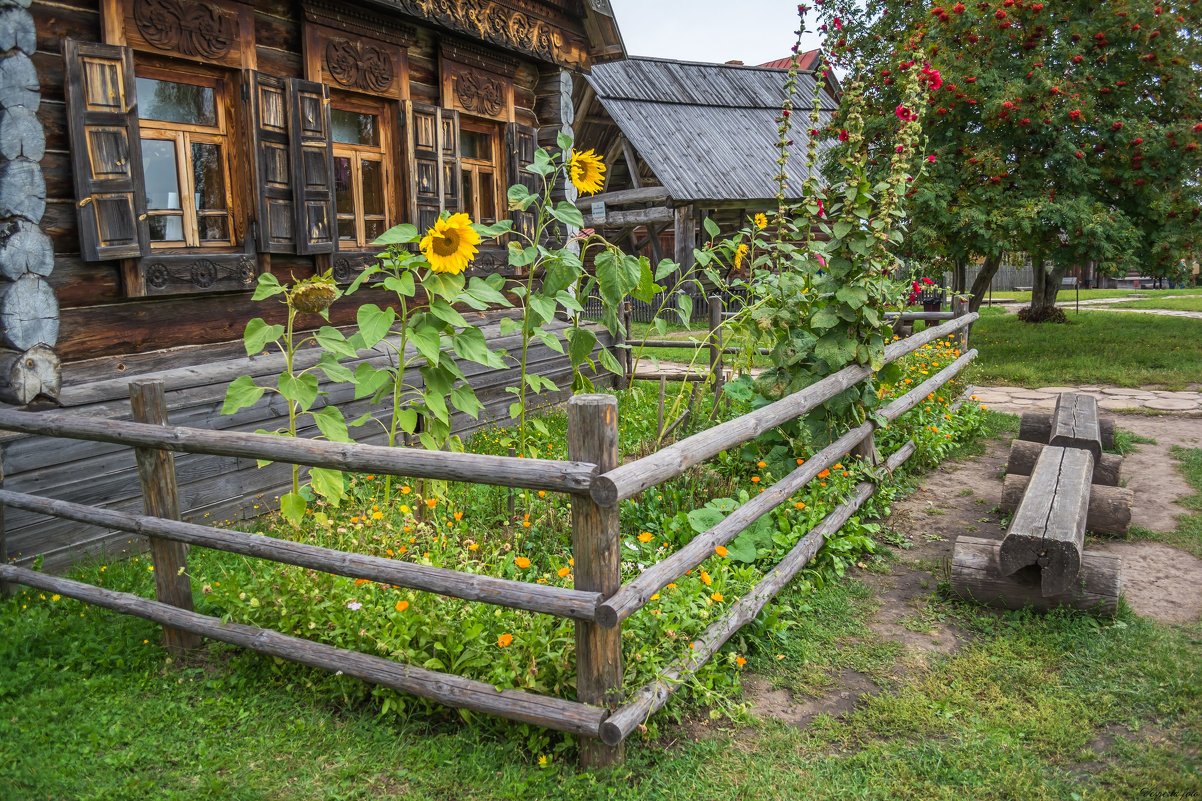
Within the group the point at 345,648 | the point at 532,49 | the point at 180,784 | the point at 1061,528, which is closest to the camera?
the point at 180,784

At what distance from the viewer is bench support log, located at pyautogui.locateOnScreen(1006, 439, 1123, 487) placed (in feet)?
17.5

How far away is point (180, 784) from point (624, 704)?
138 cm

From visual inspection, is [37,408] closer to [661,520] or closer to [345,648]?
[345,648]

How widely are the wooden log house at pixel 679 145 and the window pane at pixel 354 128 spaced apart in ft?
33.3

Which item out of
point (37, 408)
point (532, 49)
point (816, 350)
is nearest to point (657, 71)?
point (532, 49)

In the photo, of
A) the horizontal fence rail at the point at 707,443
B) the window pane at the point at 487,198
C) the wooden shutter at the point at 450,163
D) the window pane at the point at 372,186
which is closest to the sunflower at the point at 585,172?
the horizontal fence rail at the point at 707,443

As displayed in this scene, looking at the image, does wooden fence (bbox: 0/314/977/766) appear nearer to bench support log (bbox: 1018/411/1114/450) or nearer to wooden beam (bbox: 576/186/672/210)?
bench support log (bbox: 1018/411/1114/450)

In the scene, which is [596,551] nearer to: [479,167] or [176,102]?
[176,102]

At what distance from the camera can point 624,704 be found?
265 centimetres

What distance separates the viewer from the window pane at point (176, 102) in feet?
15.4

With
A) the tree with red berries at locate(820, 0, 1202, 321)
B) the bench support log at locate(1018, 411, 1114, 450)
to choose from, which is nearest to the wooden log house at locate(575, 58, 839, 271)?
the tree with red berries at locate(820, 0, 1202, 321)

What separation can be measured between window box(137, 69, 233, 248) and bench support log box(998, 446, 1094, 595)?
4.52m

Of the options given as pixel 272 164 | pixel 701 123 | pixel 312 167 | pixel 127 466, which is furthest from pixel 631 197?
pixel 127 466

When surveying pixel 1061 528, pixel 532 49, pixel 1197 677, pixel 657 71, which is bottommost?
pixel 1197 677
